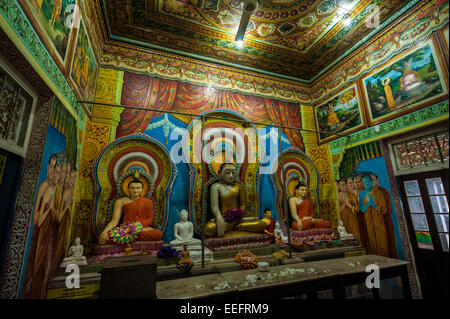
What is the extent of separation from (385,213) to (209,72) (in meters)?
6.25

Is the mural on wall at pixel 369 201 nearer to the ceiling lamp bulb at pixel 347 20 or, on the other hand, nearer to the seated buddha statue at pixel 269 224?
the seated buddha statue at pixel 269 224

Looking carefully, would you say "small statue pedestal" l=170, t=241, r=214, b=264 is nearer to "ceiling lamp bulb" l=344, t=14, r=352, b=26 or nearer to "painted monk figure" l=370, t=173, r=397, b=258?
"painted monk figure" l=370, t=173, r=397, b=258

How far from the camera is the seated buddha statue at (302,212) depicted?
538cm

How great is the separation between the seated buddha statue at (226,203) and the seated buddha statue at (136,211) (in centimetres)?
131

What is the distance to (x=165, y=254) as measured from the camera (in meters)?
3.77

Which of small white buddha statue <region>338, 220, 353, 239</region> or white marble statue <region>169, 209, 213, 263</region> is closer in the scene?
white marble statue <region>169, 209, 213, 263</region>

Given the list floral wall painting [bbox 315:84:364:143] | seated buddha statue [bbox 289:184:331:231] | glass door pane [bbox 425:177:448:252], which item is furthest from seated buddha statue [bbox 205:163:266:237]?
glass door pane [bbox 425:177:448:252]

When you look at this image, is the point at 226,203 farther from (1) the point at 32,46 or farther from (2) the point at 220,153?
(1) the point at 32,46

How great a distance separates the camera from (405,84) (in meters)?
4.45

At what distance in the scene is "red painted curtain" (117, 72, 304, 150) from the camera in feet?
17.2

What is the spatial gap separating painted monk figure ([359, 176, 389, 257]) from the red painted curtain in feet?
7.68

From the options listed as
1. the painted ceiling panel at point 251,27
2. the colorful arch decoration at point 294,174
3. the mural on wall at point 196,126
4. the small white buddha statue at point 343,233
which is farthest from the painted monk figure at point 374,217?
the painted ceiling panel at point 251,27
